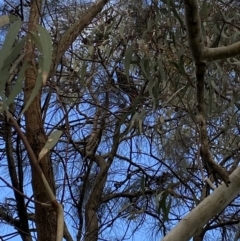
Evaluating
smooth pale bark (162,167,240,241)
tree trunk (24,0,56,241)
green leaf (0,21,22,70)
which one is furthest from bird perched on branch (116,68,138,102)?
green leaf (0,21,22,70)

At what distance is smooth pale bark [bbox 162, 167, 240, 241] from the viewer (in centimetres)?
94

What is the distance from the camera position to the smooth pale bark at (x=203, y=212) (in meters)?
0.94

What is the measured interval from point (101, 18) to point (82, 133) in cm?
51

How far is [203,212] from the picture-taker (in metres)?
1.01

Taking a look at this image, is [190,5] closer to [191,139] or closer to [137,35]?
[137,35]

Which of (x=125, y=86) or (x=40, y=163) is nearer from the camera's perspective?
(x=40, y=163)

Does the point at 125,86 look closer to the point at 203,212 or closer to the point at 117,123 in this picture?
the point at 117,123

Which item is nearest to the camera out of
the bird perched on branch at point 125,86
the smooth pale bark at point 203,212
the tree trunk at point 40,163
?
the smooth pale bark at point 203,212

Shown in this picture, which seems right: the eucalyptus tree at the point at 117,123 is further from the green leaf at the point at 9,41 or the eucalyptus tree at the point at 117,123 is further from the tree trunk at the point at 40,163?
the green leaf at the point at 9,41

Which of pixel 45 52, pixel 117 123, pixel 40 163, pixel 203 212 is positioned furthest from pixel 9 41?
pixel 117 123

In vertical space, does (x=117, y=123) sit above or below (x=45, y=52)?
above

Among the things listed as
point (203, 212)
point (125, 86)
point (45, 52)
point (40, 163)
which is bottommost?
point (203, 212)

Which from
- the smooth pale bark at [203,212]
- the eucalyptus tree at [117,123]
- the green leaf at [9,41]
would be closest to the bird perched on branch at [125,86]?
the eucalyptus tree at [117,123]

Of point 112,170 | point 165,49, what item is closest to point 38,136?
point 165,49
